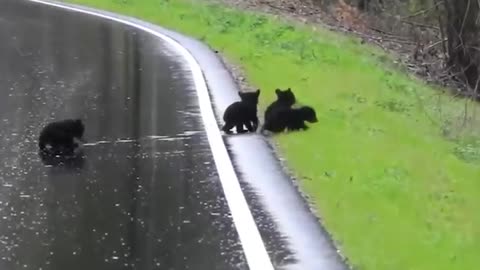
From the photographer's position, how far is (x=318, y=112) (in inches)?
543

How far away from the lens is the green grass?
26.0 ft

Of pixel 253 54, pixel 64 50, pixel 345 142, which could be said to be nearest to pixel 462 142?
pixel 345 142

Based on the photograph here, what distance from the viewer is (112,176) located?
32.3ft

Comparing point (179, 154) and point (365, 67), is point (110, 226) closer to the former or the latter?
point (179, 154)

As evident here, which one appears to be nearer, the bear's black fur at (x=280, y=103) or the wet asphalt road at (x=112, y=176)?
the wet asphalt road at (x=112, y=176)

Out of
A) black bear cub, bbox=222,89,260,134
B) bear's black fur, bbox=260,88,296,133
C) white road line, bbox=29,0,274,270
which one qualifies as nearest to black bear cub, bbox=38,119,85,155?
white road line, bbox=29,0,274,270

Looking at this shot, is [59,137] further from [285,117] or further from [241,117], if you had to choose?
[285,117]

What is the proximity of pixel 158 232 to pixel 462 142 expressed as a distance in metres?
8.49

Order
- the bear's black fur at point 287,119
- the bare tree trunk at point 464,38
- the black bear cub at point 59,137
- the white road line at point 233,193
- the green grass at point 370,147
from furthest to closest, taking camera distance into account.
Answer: the bare tree trunk at point 464,38
the bear's black fur at point 287,119
the black bear cub at point 59,137
the green grass at point 370,147
the white road line at point 233,193

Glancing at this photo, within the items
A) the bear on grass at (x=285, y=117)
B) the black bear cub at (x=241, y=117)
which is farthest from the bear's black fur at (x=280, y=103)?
the black bear cub at (x=241, y=117)

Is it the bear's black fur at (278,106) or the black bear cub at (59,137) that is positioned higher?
the bear's black fur at (278,106)

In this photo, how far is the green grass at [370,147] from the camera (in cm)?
792

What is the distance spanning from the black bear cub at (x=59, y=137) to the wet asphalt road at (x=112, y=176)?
198 mm

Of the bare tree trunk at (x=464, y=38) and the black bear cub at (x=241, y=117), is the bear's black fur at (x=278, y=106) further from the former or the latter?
the bare tree trunk at (x=464, y=38)
